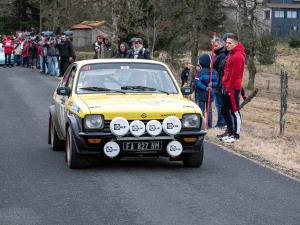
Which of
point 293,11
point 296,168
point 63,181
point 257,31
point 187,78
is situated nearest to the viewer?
point 63,181

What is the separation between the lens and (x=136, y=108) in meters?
9.79

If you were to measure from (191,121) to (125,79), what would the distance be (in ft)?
5.00

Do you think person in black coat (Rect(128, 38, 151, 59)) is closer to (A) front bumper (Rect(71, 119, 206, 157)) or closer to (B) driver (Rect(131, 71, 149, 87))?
(B) driver (Rect(131, 71, 149, 87))

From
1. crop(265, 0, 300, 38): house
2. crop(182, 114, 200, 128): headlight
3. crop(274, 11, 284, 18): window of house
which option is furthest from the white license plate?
crop(274, 11, 284, 18): window of house

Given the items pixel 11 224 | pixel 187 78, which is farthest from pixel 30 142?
pixel 187 78

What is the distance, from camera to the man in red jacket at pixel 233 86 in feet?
42.9

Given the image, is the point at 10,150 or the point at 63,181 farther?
the point at 10,150

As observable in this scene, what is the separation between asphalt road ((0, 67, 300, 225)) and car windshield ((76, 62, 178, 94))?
1048 mm

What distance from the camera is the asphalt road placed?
23.6 feet

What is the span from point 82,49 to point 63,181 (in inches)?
2367

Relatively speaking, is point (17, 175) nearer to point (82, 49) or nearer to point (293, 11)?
point (82, 49)

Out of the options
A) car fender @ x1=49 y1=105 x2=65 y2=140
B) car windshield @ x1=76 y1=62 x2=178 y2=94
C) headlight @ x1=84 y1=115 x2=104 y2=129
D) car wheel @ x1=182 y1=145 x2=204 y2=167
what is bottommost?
car wheel @ x1=182 y1=145 x2=204 y2=167

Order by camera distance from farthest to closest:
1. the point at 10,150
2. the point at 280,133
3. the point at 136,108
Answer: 1. the point at 280,133
2. the point at 10,150
3. the point at 136,108

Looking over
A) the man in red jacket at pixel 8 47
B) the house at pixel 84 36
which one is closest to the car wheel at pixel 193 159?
the man in red jacket at pixel 8 47
